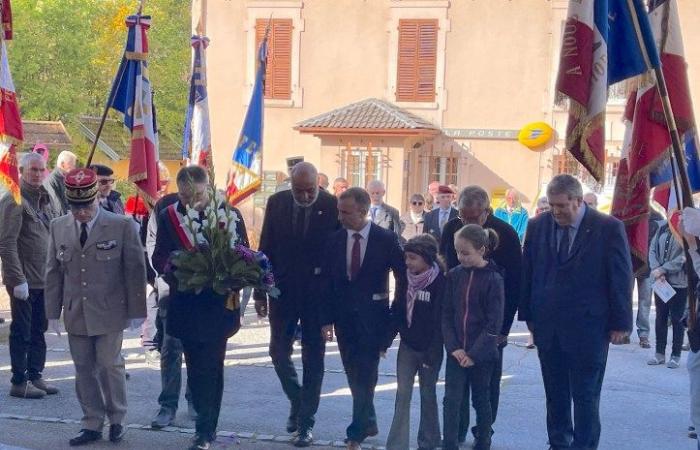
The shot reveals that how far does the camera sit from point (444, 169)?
26.6 m

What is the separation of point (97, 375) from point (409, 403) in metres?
2.23

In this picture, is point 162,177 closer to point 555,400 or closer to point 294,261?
point 294,261

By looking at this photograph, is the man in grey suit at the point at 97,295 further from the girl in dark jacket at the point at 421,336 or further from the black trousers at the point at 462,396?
the black trousers at the point at 462,396

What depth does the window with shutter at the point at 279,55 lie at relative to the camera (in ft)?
89.2

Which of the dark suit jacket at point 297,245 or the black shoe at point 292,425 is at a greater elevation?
the dark suit jacket at point 297,245

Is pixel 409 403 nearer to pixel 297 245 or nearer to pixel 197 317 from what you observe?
pixel 297 245

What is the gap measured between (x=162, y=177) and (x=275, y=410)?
4.19 meters

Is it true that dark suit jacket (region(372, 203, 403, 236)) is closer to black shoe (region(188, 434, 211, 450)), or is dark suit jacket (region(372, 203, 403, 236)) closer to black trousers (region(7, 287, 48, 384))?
black trousers (region(7, 287, 48, 384))

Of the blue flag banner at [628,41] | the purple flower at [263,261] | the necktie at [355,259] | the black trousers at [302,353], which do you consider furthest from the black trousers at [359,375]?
the blue flag banner at [628,41]

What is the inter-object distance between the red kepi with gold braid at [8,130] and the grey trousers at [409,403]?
3.40 meters

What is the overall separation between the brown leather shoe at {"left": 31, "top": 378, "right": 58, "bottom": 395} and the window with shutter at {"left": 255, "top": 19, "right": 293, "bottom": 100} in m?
19.1

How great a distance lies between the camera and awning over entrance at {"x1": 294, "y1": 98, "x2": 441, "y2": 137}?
25234mm

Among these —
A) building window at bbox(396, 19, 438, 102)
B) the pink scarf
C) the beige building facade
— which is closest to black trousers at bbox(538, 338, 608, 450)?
the pink scarf

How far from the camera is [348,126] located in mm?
25438
